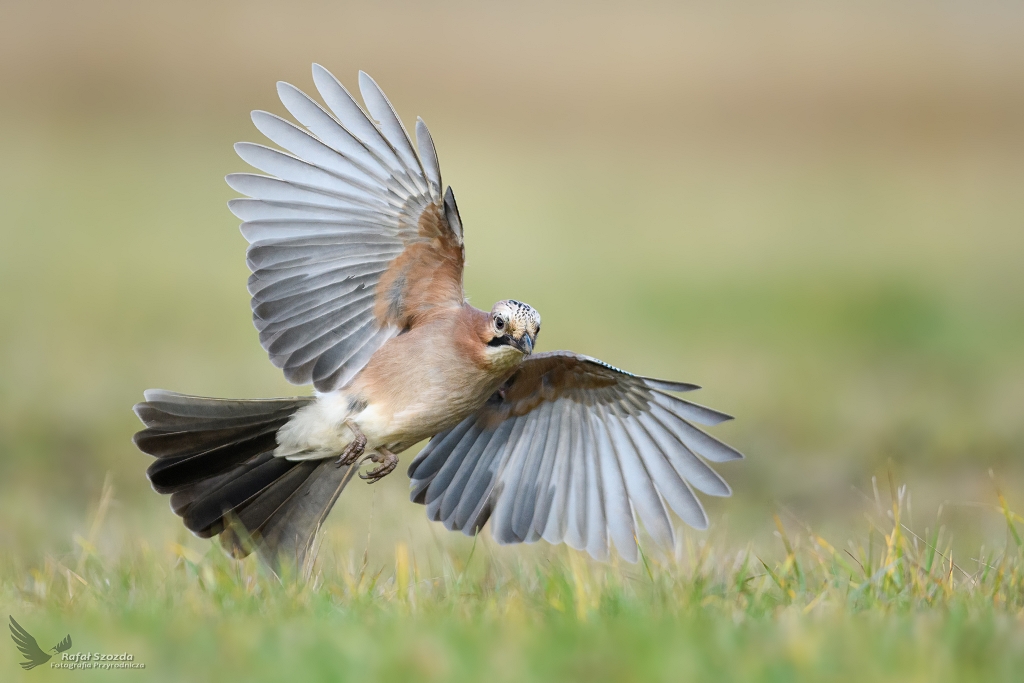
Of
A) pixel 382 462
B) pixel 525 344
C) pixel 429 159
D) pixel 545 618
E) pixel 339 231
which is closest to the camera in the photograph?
pixel 545 618

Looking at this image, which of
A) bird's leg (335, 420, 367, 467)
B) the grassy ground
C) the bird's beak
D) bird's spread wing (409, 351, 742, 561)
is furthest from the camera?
bird's spread wing (409, 351, 742, 561)

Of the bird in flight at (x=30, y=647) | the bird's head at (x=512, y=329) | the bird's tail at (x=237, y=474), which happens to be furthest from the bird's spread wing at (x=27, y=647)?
the bird's head at (x=512, y=329)

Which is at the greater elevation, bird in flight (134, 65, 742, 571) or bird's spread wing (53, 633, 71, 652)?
bird in flight (134, 65, 742, 571)

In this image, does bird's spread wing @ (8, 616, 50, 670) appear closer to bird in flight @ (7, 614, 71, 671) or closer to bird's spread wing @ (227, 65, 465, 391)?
bird in flight @ (7, 614, 71, 671)

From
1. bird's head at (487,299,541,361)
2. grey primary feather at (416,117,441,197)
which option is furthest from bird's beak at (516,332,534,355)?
grey primary feather at (416,117,441,197)

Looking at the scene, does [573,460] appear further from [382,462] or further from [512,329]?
[512,329]

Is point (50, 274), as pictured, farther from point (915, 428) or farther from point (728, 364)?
point (915, 428)

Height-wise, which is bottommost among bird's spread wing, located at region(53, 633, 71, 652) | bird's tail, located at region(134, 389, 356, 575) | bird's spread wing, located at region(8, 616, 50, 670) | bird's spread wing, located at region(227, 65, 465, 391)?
bird's spread wing, located at region(8, 616, 50, 670)

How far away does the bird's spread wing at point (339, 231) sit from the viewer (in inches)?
225

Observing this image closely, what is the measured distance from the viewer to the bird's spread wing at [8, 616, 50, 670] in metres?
3.59

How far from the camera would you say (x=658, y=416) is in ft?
20.9

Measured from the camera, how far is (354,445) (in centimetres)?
586

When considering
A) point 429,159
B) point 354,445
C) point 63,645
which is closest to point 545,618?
point 63,645

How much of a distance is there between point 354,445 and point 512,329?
3.38 feet
